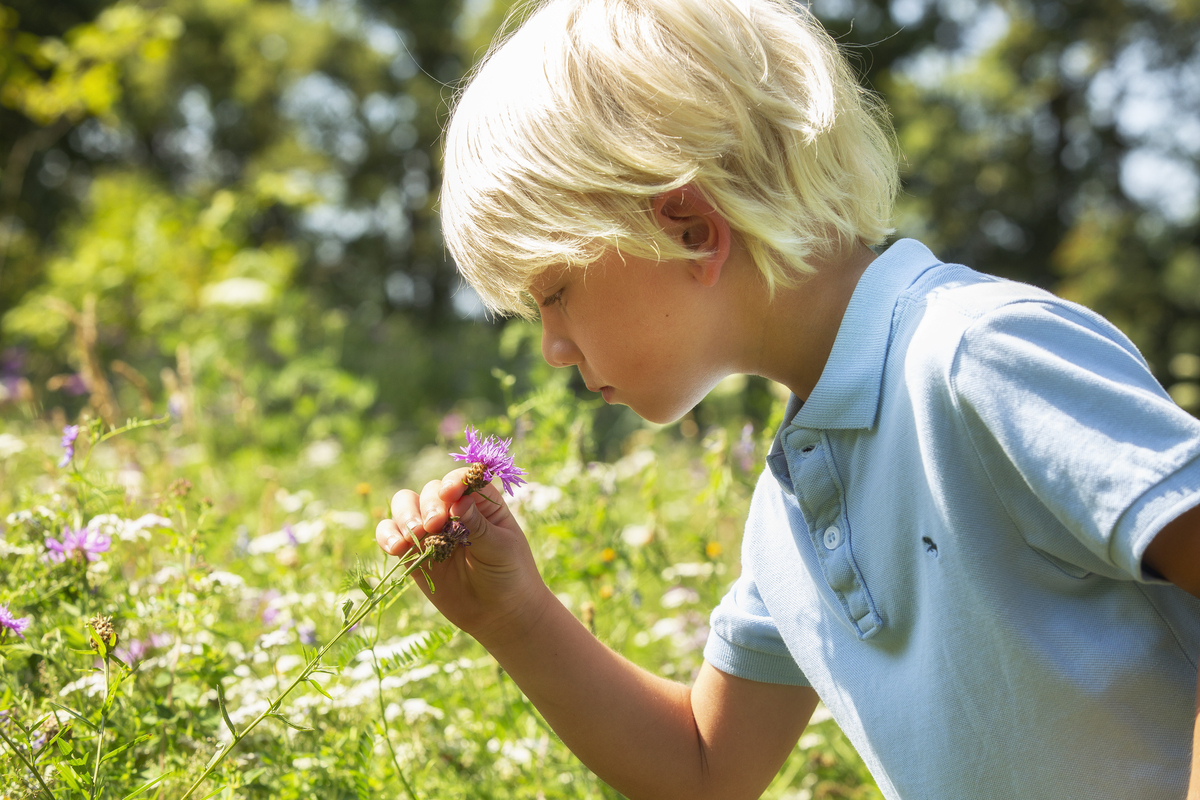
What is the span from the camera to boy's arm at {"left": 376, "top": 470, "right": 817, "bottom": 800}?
3.41 feet

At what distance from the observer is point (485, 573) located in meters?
1.03

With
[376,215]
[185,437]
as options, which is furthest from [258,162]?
[185,437]

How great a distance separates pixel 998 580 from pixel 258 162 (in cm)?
1170

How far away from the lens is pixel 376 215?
11750 mm

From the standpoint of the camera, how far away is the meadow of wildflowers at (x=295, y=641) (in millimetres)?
943

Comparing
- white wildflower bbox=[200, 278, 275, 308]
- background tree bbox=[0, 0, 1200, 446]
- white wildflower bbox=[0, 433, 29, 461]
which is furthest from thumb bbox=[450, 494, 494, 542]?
background tree bbox=[0, 0, 1200, 446]

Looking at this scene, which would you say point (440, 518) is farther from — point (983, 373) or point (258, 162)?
point (258, 162)

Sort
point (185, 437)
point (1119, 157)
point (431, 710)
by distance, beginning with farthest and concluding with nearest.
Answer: point (1119, 157) → point (185, 437) → point (431, 710)

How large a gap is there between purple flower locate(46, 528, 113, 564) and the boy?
396 mm

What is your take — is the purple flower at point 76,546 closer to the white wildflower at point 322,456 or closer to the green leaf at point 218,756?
the green leaf at point 218,756

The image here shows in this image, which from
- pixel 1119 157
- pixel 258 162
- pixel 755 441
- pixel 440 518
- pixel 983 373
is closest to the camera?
pixel 983 373

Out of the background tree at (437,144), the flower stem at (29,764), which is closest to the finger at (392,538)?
the flower stem at (29,764)

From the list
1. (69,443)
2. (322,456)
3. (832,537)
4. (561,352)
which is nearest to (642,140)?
(561,352)

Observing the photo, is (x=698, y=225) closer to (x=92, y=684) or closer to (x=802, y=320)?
(x=802, y=320)
